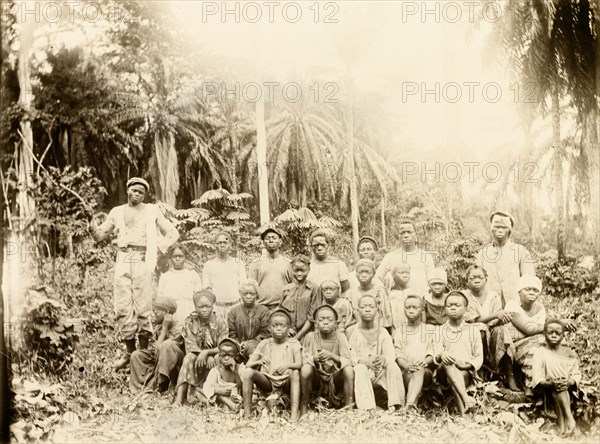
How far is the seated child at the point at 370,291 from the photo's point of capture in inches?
142

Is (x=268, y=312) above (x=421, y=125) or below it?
below

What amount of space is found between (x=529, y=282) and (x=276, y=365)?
170cm

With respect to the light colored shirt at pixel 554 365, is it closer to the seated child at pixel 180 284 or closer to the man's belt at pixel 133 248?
the seated child at pixel 180 284

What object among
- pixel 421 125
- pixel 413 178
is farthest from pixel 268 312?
pixel 421 125

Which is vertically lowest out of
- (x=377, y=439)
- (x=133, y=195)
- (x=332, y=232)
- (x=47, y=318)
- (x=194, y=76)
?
(x=377, y=439)

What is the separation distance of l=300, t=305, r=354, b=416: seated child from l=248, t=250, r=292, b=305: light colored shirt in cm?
31

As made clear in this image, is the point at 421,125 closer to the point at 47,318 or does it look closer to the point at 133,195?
the point at 133,195

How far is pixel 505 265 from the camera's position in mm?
3662

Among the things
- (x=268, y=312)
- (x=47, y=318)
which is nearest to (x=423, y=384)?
(x=268, y=312)

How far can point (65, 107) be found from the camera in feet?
12.4

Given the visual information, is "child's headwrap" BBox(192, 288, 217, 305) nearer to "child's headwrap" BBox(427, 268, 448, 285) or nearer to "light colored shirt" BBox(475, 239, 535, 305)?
"child's headwrap" BBox(427, 268, 448, 285)

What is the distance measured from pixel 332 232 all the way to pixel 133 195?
1335mm

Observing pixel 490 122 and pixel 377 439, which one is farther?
pixel 490 122

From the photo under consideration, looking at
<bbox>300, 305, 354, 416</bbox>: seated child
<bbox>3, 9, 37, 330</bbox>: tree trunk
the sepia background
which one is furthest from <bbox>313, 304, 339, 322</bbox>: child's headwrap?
<bbox>3, 9, 37, 330</bbox>: tree trunk
